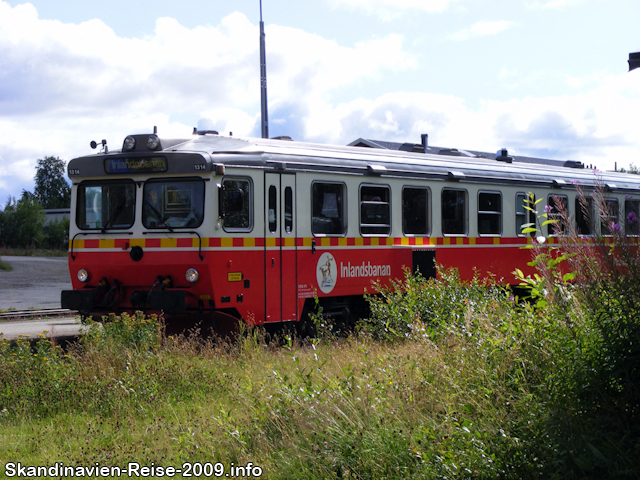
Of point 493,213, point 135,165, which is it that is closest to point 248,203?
point 135,165

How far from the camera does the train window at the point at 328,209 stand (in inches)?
437

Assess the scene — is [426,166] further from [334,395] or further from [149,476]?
[149,476]

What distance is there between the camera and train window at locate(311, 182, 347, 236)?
36.4ft

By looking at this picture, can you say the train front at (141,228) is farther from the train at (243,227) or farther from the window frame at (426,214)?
the window frame at (426,214)

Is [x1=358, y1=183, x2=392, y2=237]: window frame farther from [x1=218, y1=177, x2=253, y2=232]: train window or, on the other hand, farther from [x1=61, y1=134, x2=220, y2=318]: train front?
[x1=61, y1=134, x2=220, y2=318]: train front

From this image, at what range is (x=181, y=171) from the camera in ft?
32.9

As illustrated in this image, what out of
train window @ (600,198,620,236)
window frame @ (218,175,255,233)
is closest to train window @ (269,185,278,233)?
window frame @ (218,175,255,233)

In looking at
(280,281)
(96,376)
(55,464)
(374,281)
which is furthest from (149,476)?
(374,281)

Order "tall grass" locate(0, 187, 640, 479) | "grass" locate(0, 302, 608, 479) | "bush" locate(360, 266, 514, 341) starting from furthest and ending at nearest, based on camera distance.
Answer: "bush" locate(360, 266, 514, 341) → "grass" locate(0, 302, 608, 479) → "tall grass" locate(0, 187, 640, 479)

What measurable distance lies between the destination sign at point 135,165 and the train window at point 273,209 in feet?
5.21

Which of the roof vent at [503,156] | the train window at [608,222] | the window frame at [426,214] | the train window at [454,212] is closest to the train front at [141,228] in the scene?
the window frame at [426,214]

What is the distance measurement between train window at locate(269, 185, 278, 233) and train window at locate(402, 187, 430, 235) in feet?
9.36

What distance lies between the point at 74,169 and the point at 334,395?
7343 millimetres

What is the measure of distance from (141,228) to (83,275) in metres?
1.29
